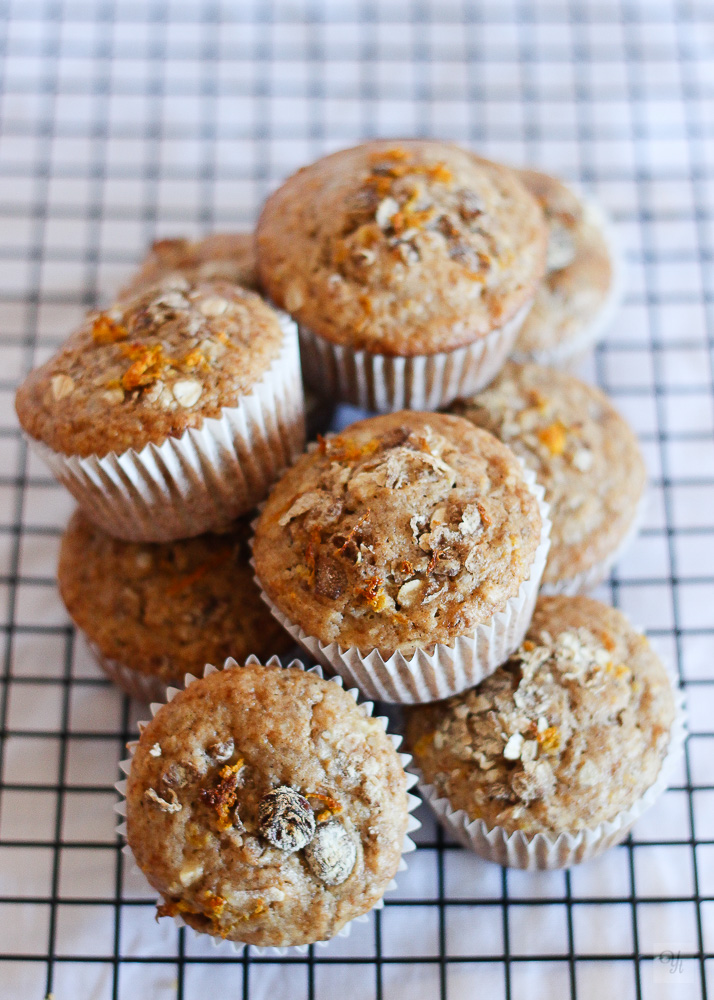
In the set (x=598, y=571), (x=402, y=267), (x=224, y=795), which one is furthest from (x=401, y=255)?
(x=224, y=795)

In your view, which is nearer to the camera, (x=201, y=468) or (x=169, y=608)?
(x=201, y=468)

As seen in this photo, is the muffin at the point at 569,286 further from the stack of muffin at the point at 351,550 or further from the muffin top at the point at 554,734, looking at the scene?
the muffin top at the point at 554,734

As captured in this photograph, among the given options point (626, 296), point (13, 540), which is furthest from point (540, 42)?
point (13, 540)

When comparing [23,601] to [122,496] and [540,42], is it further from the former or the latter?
[540,42]

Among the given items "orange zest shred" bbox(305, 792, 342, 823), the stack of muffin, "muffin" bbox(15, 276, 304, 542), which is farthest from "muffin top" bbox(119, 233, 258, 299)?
"orange zest shred" bbox(305, 792, 342, 823)

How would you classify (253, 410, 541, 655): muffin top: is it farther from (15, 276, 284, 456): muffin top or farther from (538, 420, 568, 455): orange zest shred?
(538, 420, 568, 455): orange zest shred

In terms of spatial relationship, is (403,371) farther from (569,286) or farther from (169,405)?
(569,286)

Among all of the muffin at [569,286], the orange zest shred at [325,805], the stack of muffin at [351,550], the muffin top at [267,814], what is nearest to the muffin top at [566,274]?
the muffin at [569,286]
